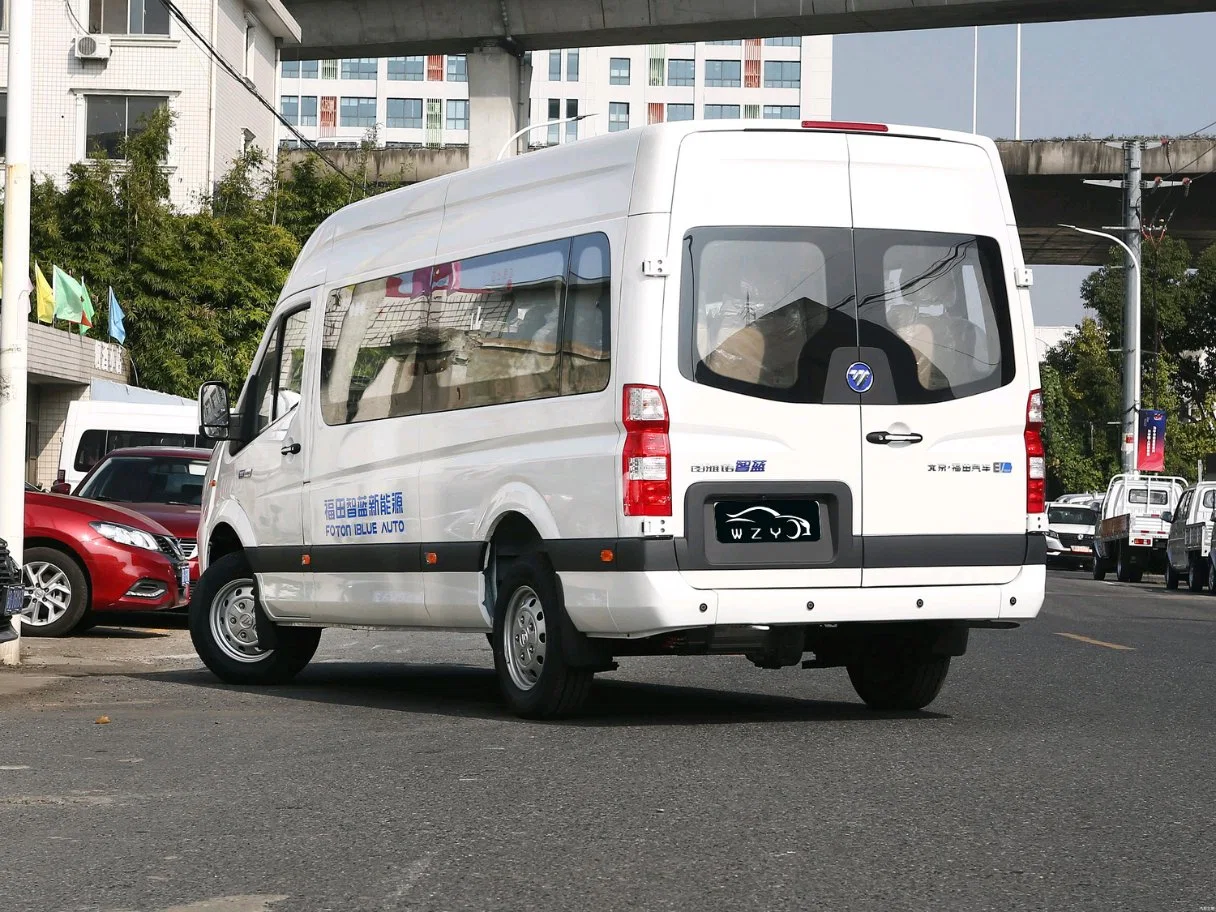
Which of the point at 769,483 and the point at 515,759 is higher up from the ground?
the point at 769,483

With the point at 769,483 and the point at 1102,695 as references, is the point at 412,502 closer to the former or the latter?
the point at 769,483

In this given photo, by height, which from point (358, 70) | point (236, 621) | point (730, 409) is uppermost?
point (358, 70)

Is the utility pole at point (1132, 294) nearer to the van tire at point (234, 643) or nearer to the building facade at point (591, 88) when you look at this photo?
the van tire at point (234, 643)

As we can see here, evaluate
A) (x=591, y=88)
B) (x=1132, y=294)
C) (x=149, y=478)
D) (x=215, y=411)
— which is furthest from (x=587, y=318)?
(x=591, y=88)

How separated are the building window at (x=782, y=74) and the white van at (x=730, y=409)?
110 metres

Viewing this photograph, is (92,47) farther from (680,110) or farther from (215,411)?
(680,110)

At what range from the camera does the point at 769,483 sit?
884 cm

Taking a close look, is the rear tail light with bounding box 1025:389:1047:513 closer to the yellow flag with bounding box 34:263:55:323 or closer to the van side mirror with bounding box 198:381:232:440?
the van side mirror with bounding box 198:381:232:440

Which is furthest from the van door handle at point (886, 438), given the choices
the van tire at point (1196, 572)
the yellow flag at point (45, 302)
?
the yellow flag at point (45, 302)

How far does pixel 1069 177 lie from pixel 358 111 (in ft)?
248

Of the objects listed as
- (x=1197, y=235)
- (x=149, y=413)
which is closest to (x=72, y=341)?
(x=149, y=413)

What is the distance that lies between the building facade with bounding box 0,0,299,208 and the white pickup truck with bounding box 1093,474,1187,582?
67.9 ft

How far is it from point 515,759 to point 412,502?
2.67 metres

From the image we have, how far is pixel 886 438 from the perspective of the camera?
29.7ft
